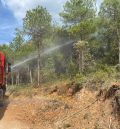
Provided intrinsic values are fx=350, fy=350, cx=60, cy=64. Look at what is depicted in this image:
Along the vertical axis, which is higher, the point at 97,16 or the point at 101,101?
the point at 97,16

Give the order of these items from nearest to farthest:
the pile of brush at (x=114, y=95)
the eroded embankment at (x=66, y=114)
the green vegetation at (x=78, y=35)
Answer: the pile of brush at (x=114, y=95) < the eroded embankment at (x=66, y=114) < the green vegetation at (x=78, y=35)

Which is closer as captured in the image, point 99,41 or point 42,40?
point 42,40

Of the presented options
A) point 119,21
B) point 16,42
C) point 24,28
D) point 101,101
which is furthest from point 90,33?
point 101,101

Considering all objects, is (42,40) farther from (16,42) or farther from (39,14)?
(16,42)

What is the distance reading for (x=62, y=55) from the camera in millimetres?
60969

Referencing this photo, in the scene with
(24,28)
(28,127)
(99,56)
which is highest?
(24,28)

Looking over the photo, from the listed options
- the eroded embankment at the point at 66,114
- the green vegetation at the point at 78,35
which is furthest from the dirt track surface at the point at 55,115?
the green vegetation at the point at 78,35

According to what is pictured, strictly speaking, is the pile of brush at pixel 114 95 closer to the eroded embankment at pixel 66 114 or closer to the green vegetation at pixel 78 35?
the eroded embankment at pixel 66 114

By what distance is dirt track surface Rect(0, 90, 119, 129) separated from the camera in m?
18.9

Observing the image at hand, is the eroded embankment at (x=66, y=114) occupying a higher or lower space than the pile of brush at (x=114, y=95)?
lower

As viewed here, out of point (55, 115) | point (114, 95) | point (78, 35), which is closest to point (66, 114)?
point (55, 115)

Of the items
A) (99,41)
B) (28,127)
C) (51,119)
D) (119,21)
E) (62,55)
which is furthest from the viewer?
(62,55)

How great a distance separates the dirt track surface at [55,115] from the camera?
18936 millimetres

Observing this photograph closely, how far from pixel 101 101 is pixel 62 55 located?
39330 mm
